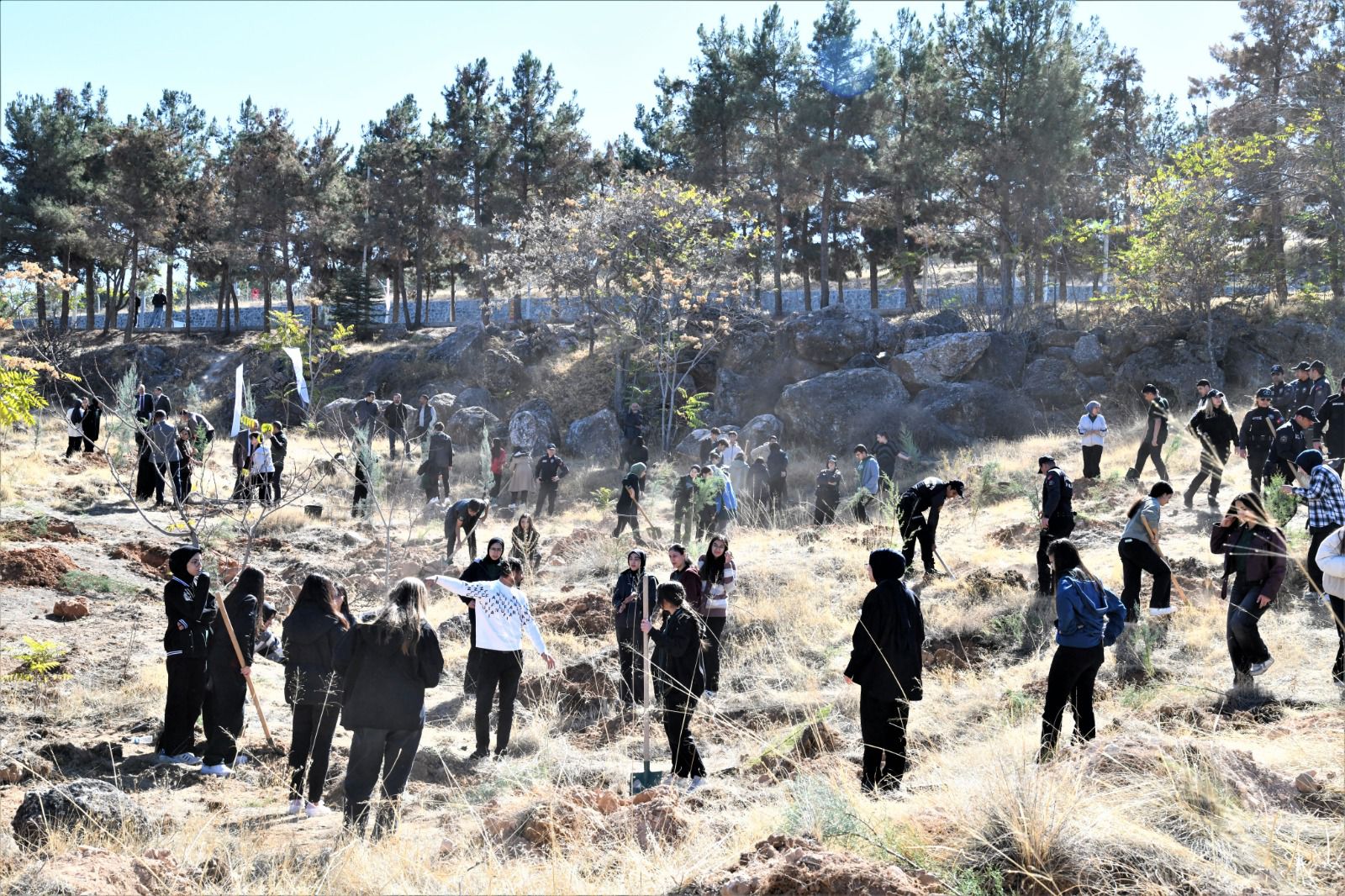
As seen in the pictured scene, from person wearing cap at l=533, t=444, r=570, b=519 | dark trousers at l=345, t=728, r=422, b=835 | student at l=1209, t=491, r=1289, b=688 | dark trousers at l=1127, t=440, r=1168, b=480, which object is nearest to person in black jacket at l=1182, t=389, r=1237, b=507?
dark trousers at l=1127, t=440, r=1168, b=480

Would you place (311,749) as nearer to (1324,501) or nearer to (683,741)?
(683,741)

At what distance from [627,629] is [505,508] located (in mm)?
12128

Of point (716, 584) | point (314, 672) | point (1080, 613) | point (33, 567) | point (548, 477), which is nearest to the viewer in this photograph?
point (1080, 613)

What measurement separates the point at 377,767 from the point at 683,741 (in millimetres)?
1984

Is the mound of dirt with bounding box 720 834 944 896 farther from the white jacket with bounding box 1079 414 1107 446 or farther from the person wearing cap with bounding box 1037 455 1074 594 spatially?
the white jacket with bounding box 1079 414 1107 446

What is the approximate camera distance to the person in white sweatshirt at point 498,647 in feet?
26.5

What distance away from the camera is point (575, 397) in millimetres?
32750

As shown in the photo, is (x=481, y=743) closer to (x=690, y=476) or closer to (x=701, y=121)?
(x=690, y=476)

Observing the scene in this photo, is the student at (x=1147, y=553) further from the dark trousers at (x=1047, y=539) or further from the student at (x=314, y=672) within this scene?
the student at (x=314, y=672)

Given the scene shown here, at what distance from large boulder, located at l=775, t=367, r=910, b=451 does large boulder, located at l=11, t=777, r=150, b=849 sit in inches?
816

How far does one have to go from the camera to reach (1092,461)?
648 inches

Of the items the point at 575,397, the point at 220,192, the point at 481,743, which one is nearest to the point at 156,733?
the point at 481,743

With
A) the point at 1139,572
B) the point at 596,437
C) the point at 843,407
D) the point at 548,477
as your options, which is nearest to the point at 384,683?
the point at 1139,572

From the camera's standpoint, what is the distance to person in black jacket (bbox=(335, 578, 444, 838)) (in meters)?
6.18
